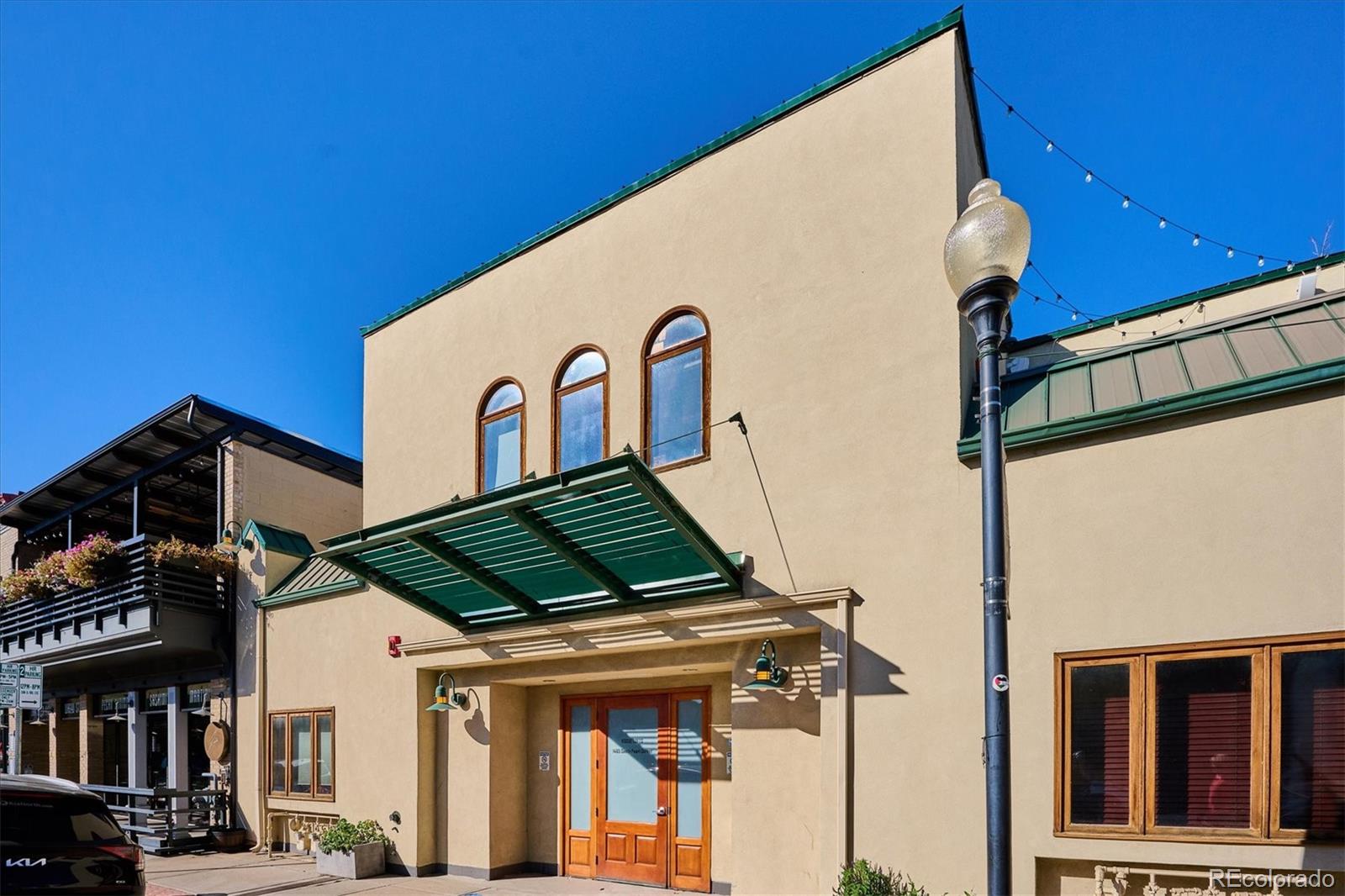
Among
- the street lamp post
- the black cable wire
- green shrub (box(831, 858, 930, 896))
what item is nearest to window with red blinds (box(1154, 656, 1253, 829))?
green shrub (box(831, 858, 930, 896))

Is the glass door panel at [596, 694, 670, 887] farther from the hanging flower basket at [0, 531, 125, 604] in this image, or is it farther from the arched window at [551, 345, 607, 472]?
the hanging flower basket at [0, 531, 125, 604]

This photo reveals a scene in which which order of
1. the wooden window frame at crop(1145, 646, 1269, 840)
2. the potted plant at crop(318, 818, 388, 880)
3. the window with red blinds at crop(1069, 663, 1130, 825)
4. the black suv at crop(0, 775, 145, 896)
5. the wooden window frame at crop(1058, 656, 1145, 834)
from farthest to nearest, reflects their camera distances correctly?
1. the potted plant at crop(318, 818, 388, 880)
2. the black suv at crop(0, 775, 145, 896)
3. the window with red blinds at crop(1069, 663, 1130, 825)
4. the wooden window frame at crop(1058, 656, 1145, 834)
5. the wooden window frame at crop(1145, 646, 1269, 840)

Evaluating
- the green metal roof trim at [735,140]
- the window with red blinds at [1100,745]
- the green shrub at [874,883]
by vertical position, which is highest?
the green metal roof trim at [735,140]

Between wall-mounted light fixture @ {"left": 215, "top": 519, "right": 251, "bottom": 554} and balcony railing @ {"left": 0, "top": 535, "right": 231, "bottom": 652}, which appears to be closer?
balcony railing @ {"left": 0, "top": 535, "right": 231, "bottom": 652}

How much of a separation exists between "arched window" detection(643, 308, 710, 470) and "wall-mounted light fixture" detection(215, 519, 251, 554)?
944cm

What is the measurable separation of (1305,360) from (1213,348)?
79 cm

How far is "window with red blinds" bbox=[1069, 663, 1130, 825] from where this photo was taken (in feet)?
22.2

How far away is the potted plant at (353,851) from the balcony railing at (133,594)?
557 cm

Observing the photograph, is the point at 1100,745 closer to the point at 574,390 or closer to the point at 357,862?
the point at 574,390

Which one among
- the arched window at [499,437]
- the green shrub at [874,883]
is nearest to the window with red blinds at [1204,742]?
the green shrub at [874,883]

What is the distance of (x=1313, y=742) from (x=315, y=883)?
11109 millimetres

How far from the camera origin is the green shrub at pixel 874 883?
24.4ft

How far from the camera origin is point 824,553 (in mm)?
8555

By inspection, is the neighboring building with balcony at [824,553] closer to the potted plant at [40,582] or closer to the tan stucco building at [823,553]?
the tan stucco building at [823,553]
